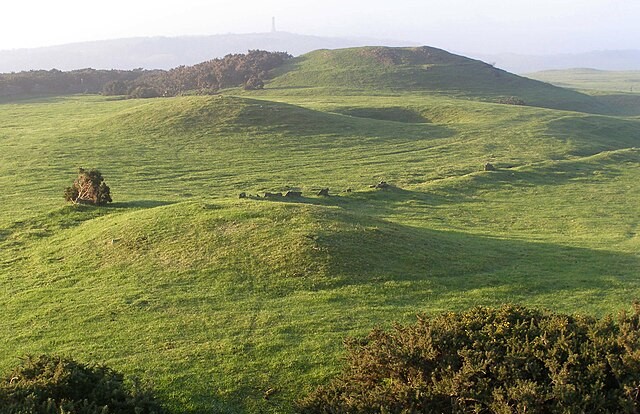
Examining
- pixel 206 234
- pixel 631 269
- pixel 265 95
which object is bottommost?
pixel 631 269

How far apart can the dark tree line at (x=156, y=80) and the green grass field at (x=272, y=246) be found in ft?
157

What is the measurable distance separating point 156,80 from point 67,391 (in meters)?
113

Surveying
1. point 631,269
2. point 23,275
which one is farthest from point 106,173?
point 631,269

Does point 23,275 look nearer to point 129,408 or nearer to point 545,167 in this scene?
point 129,408

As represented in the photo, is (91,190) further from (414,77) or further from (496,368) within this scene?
(414,77)

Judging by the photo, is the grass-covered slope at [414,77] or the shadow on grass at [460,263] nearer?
the shadow on grass at [460,263]

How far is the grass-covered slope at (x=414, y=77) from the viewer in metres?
98.6

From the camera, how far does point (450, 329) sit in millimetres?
10352

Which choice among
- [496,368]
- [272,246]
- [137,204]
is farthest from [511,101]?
[496,368]

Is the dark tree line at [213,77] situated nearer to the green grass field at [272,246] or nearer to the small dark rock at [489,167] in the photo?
the green grass field at [272,246]

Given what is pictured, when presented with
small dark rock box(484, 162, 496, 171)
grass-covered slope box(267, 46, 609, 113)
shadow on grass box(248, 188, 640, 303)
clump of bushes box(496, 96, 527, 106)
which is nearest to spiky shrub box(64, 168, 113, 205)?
shadow on grass box(248, 188, 640, 303)

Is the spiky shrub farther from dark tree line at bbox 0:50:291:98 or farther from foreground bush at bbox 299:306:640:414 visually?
dark tree line at bbox 0:50:291:98

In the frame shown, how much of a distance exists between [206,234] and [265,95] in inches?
2870

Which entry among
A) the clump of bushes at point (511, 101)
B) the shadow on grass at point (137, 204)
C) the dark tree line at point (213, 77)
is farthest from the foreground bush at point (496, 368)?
the dark tree line at point (213, 77)
